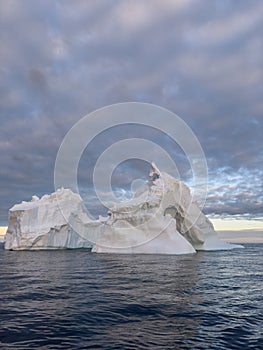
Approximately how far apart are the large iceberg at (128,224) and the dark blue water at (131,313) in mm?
22225

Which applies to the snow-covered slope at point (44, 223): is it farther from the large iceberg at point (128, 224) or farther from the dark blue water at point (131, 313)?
the dark blue water at point (131, 313)

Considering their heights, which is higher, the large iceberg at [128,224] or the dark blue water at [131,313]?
the large iceberg at [128,224]

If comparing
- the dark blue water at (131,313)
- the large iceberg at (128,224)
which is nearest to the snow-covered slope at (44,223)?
the large iceberg at (128,224)

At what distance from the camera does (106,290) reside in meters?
16.9

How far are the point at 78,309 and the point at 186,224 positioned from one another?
3803cm

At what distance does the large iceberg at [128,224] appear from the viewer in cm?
4275

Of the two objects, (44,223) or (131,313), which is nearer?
(131,313)

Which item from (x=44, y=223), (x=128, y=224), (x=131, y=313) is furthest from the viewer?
(x=44, y=223)

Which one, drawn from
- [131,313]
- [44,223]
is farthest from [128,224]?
[131,313]

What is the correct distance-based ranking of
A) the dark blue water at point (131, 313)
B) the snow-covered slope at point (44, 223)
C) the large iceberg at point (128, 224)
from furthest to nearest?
the snow-covered slope at point (44, 223)
the large iceberg at point (128, 224)
the dark blue water at point (131, 313)

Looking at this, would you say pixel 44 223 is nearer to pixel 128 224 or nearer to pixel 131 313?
pixel 128 224

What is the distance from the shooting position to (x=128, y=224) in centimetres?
4344

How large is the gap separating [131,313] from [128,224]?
3129cm

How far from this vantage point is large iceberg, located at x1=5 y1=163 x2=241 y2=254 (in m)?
42.8
